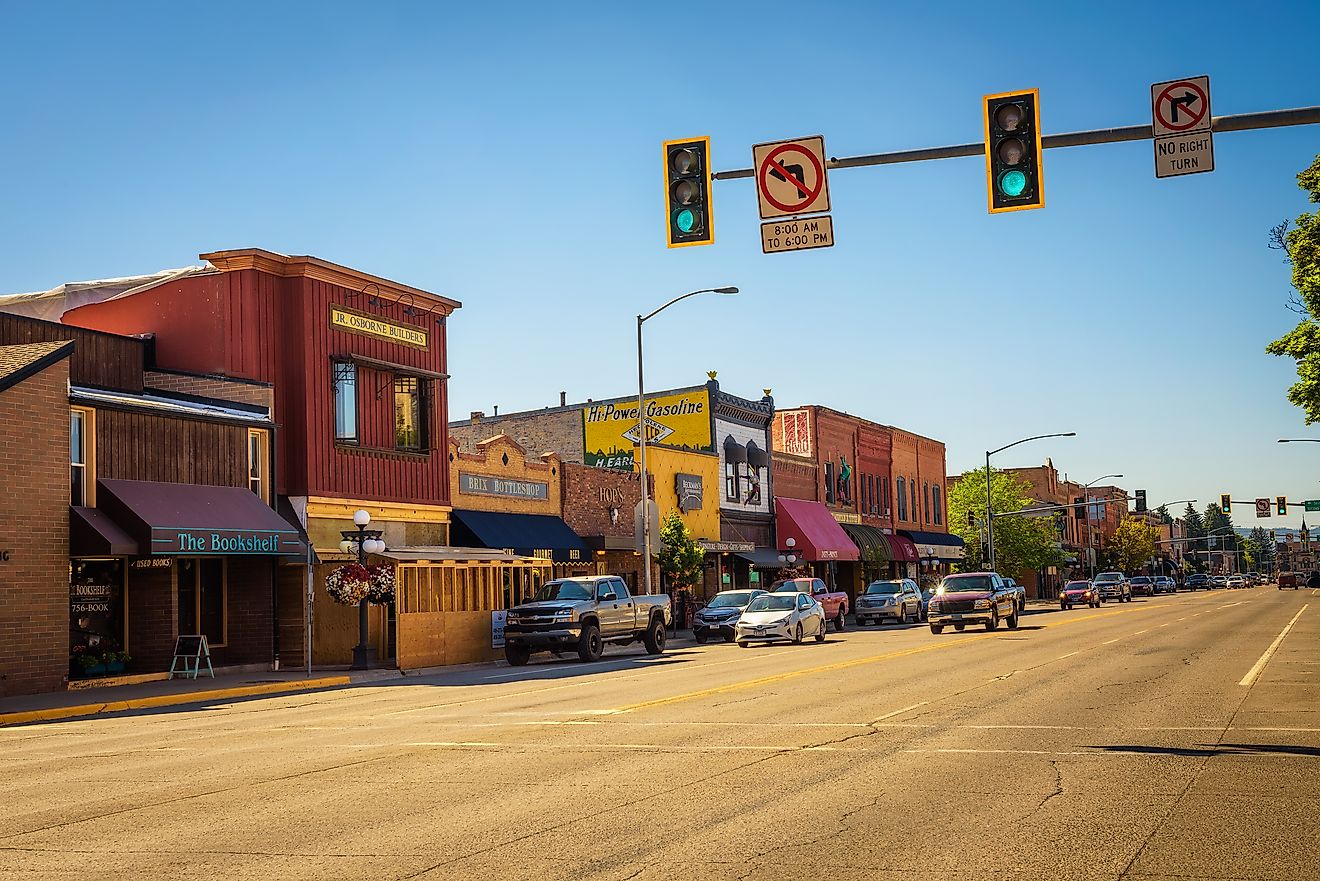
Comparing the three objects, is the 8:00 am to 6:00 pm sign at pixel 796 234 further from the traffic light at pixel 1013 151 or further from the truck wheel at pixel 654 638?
the truck wheel at pixel 654 638

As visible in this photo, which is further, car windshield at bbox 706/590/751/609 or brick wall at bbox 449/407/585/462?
brick wall at bbox 449/407/585/462

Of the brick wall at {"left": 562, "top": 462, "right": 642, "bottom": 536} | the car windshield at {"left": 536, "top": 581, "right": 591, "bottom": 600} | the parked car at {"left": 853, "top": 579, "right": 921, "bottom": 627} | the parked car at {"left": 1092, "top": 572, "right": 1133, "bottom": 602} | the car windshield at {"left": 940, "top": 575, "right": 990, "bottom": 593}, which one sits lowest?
the parked car at {"left": 1092, "top": 572, "right": 1133, "bottom": 602}

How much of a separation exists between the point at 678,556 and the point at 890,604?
931 cm

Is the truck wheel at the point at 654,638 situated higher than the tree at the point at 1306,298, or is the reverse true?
the tree at the point at 1306,298

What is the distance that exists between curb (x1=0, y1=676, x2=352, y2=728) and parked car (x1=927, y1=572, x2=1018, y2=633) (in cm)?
1855

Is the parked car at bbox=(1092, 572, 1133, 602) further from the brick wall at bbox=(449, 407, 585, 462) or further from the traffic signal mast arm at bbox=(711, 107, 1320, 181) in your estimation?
the traffic signal mast arm at bbox=(711, 107, 1320, 181)

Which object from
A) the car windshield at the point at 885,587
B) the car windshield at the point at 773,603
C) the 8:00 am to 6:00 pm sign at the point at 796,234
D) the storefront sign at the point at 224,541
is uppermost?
the 8:00 am to 6:00 pm sign at the point at 796,234

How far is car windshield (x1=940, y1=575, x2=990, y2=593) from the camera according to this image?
129 feet

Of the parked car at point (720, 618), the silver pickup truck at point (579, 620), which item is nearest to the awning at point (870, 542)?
the parked car at point (720, 618)

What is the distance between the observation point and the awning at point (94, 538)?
24062 millimetres

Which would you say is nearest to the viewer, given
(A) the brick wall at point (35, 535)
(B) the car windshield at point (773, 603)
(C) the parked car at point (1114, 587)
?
(A) the brick wall at point (35, 535)

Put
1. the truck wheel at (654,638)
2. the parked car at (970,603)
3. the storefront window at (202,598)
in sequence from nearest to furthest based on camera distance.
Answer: the storefront window at (202,598), the truck wheel at (654,638), the parked car at (970,603)

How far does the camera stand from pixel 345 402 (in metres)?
33.4

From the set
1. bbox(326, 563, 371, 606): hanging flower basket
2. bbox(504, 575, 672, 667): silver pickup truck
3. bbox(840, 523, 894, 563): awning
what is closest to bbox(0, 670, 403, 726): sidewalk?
bbox(326, 563, 371, 606): hanging flower basket
